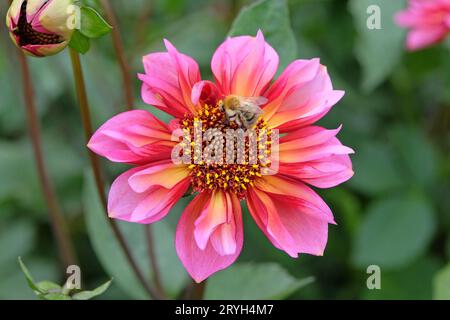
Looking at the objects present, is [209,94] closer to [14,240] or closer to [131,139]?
[131,139]

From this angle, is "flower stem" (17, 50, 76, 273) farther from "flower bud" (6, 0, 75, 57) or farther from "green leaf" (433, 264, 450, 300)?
"green leaf" (433, 264, 450, 300)

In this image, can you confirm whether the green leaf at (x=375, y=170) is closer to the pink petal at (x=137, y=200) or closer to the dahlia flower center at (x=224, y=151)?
the dahlia flower center at (x=224, y=151)

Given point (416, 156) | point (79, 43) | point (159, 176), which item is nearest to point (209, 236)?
point (159, 176)

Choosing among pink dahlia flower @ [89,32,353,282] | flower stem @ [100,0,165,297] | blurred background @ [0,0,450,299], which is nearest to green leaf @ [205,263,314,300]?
blurred background @ [0,0,450,299]
